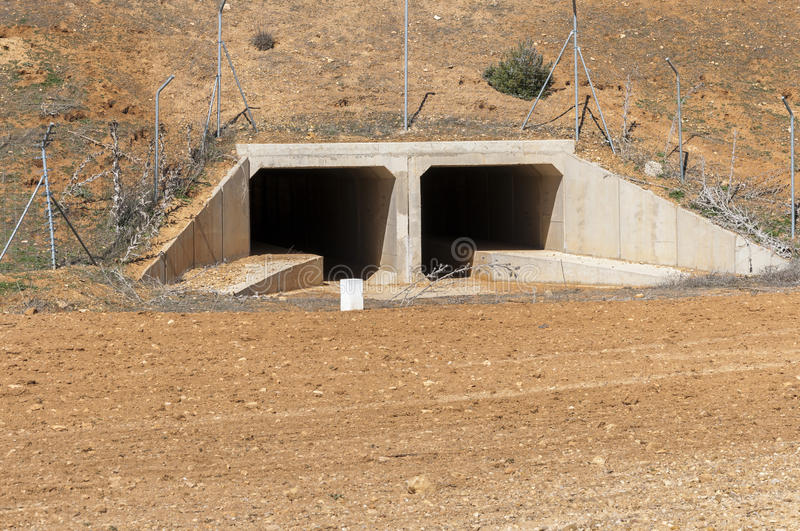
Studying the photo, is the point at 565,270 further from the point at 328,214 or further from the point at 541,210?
the point at 328,214

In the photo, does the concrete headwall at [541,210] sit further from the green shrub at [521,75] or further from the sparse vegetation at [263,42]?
the sparse vegetation at [263,42]

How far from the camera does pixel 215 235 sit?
18.8 m

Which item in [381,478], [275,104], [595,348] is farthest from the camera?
[275,104]

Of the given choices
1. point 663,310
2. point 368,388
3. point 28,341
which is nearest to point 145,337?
point 28,341

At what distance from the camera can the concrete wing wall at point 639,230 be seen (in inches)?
688

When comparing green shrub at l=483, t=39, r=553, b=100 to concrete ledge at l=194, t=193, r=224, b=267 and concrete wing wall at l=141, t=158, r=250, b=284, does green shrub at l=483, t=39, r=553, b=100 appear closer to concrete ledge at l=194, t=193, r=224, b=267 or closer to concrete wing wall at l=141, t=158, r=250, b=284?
concrete wing wall at l=141, t=158, r=250, b=284

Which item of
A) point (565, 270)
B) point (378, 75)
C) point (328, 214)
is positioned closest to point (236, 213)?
→ point (565, 270)

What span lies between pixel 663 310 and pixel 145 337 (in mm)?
6152

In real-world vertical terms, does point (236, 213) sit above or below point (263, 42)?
below

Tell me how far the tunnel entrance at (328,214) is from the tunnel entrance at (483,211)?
5.48ft

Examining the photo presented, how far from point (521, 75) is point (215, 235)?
32.9ft

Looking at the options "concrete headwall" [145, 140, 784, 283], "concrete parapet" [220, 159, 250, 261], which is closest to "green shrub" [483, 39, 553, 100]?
"concrete headwall" [145, 140, 784, 283]

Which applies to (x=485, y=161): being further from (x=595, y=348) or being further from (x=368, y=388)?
(x=368, y=388)

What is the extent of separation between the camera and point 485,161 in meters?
20.7
